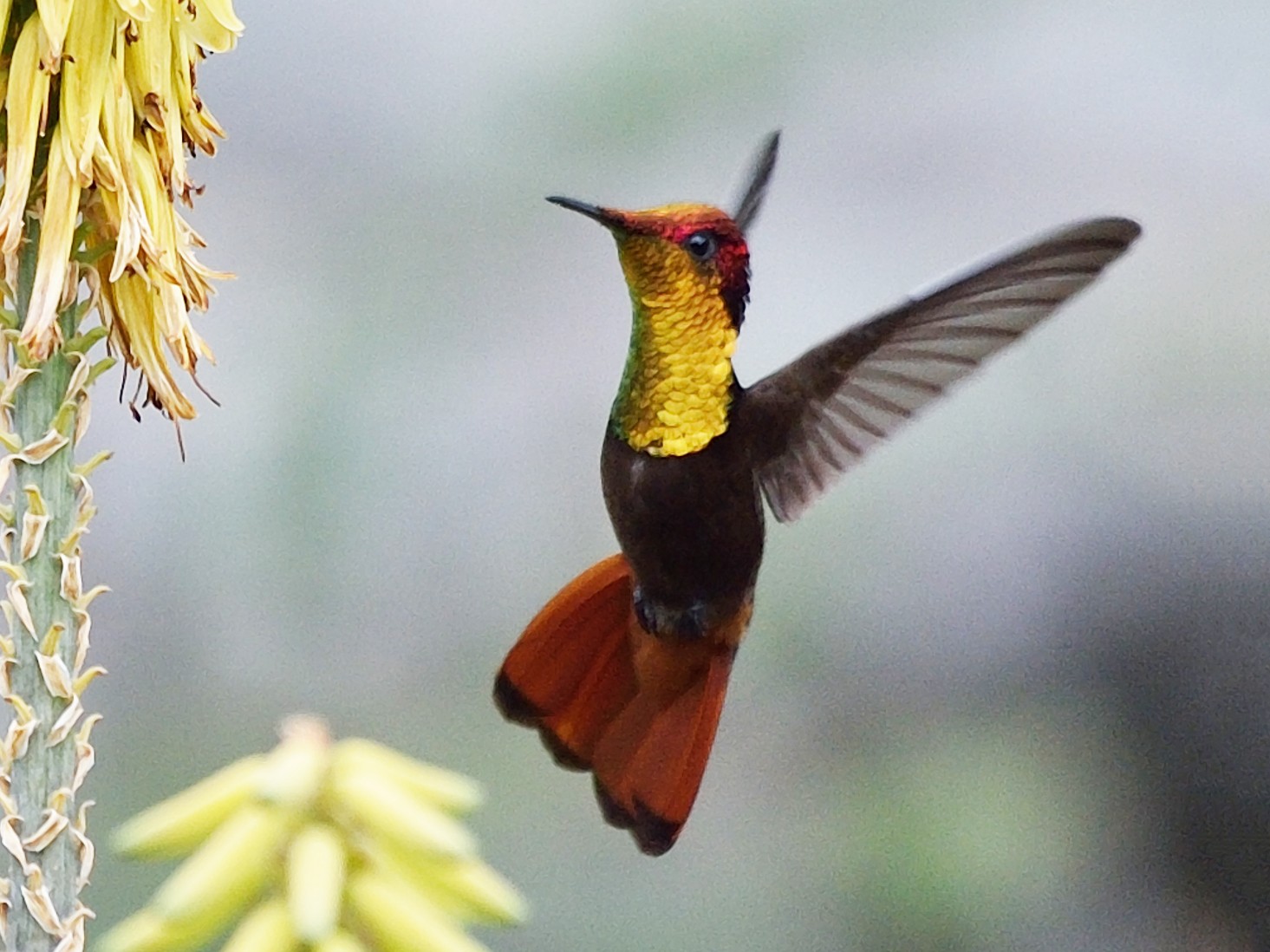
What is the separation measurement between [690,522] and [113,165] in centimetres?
41

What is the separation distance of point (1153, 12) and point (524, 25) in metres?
0.47

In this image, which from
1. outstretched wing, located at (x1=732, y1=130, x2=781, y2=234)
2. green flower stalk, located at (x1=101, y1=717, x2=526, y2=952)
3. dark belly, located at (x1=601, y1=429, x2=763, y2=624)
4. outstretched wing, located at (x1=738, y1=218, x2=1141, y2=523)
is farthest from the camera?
outstretched wing, located at (x1=732, y1=130, x2=781, y2=234)

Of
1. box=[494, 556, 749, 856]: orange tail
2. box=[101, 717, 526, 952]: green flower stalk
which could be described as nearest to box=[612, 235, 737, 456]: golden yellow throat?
box=[494, 556, 749, 856]: orange tail

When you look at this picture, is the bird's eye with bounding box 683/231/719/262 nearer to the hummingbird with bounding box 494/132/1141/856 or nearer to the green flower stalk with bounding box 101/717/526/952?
the hummingbird with bounding box 494/132/1141/856

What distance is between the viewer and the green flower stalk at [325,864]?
29cm

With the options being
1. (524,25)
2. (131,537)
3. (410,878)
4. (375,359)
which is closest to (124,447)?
(131,537)

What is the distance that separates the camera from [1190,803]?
1.05 metres

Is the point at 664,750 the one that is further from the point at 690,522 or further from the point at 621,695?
the point at 690,522

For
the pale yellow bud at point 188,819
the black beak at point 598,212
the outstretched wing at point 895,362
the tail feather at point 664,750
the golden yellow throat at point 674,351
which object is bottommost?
the tail feather at point 664,750

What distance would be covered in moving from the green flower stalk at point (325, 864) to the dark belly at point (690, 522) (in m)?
0.44

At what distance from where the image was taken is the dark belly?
759 mm

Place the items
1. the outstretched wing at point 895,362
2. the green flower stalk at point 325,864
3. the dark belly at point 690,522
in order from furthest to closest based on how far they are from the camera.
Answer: the dark belly at point 690,522, the outstretched wing at point 895,362, the green flower stalk at point 325,864

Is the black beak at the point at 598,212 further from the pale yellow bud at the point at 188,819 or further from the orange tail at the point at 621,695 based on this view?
the pale yellow bud at the point at 188,819

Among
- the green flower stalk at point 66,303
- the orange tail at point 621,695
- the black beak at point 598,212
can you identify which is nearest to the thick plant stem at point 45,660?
the green flower stalk at point 66,303
